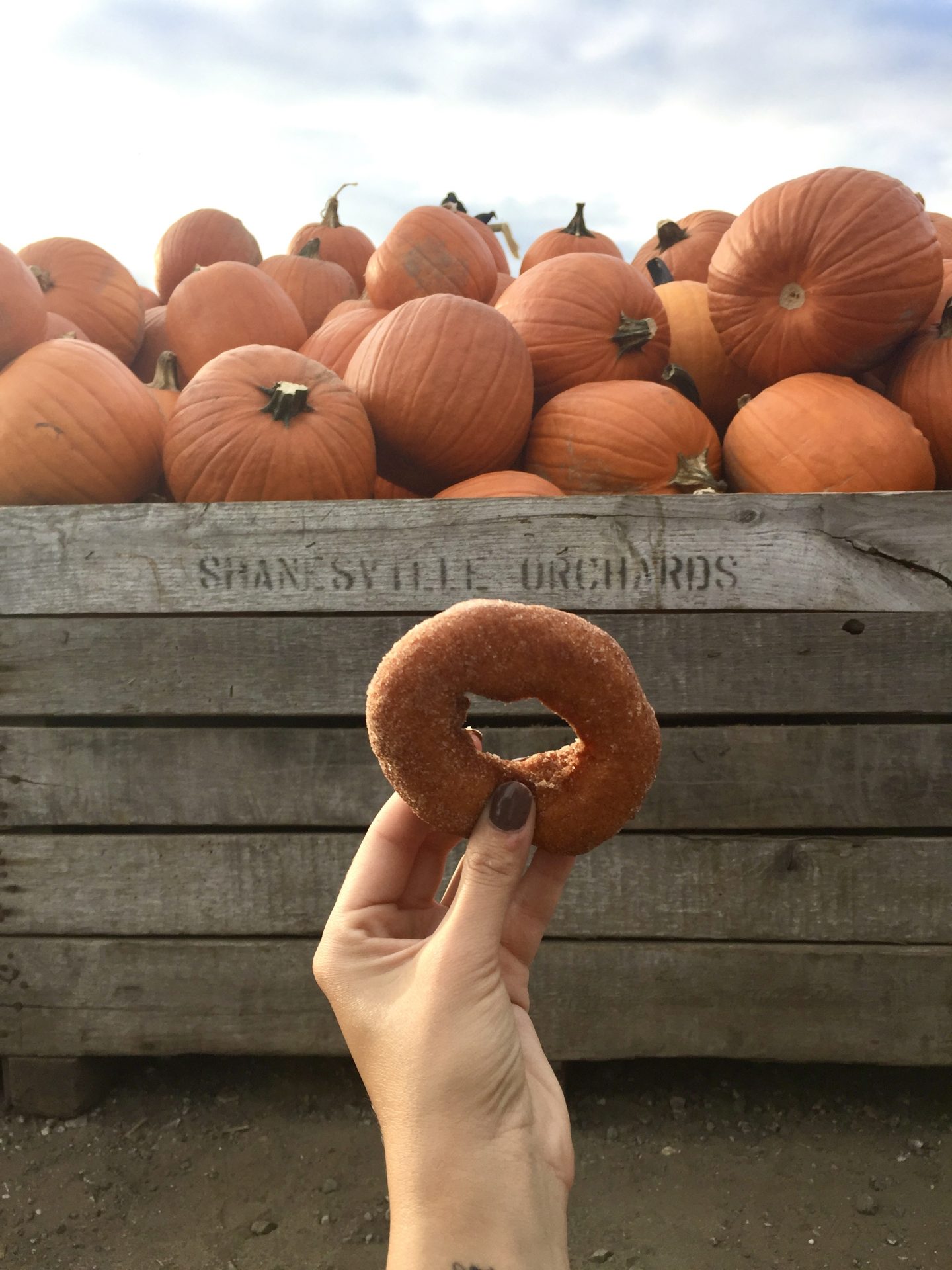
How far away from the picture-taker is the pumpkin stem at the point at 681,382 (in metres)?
2.71

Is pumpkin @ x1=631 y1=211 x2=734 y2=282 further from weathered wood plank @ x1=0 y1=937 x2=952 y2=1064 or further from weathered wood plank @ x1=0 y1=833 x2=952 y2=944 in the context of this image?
weathered wood plank @ x1=0 y1=937 x2=952 y2=1064

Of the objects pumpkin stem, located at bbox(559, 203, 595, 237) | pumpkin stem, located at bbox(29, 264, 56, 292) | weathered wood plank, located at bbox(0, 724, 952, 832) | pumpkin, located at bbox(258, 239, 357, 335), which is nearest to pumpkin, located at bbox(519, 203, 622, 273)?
pumpkin stem, located at bbox(559, 203, 595, 237)

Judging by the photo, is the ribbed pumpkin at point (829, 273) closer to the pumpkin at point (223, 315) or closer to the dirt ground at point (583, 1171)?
the pumpkin at point (223, 315)

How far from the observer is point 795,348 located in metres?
2.54

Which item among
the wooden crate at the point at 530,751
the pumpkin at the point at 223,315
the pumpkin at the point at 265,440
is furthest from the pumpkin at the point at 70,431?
the pumpkin at the point at 223,315

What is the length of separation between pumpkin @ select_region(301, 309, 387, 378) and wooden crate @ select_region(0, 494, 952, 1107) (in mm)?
1047

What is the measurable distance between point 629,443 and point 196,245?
8.25ft

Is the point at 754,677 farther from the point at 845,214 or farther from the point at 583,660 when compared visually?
the point at 845,214

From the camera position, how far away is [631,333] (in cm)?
273

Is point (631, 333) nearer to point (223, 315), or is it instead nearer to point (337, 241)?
point (223, 315)

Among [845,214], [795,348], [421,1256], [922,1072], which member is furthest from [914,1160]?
[845,214]

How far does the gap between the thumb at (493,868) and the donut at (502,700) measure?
0.06 m

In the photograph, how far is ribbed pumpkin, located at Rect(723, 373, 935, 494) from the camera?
2285 millimetres

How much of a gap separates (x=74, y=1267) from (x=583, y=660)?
1.74 m
